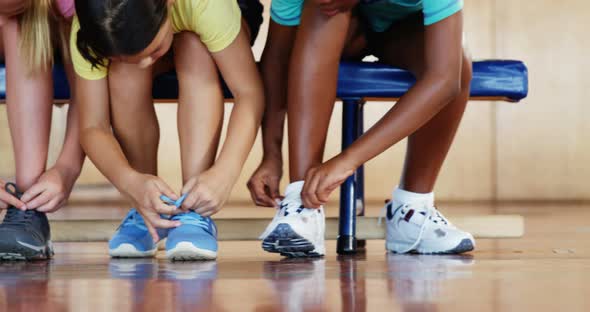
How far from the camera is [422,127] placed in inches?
63.1

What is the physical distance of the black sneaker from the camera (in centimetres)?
140

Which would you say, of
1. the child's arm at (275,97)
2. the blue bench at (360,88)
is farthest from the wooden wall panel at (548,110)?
the child's arm at (275,97)

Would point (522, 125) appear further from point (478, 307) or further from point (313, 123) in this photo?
point (478, 307)

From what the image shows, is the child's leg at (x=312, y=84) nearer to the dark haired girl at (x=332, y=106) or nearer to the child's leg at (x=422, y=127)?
the dark haired girl at (x=332, y=106)

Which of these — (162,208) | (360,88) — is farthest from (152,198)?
(360,88)

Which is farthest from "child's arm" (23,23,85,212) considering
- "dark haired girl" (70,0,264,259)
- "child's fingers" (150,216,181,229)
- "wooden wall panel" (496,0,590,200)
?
"wooden wall panel" (496,0,590,200)

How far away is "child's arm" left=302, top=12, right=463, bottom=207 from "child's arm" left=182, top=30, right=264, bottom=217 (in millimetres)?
117

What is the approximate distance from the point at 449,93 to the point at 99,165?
56 centimetres

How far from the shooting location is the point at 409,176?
1.62 meters

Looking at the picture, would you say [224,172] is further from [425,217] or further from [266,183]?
[425,217]

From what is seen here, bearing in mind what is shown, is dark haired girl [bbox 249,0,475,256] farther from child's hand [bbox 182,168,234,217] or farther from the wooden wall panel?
the wooden wall panel

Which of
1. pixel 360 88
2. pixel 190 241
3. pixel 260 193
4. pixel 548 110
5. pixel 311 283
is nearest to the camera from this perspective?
pixel 311 283

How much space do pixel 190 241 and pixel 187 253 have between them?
0.08 ft

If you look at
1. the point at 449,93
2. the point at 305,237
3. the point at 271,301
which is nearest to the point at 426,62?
the point at 449,93
